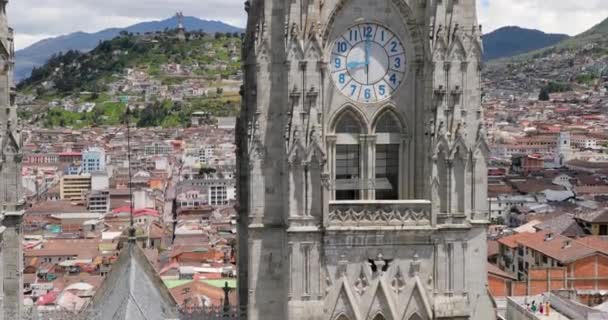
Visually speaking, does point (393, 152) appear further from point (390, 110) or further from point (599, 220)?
point (599, 220)

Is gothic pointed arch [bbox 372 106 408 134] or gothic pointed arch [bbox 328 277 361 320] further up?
gothic pointed arch [bbox 372 106 408 134]

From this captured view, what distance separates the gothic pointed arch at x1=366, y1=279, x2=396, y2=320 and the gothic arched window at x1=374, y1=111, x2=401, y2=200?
9.68 feet

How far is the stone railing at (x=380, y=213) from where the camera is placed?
2845cm

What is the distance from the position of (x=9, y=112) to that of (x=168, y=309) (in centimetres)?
828

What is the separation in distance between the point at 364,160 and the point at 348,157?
20.9 inches

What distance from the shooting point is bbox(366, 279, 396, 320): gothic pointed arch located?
94.1ft

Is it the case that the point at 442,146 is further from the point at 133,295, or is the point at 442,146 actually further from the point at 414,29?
the point at 133,295

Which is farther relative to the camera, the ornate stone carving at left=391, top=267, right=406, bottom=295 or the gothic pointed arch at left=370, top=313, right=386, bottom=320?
the ornate stone carving at left=391, top=267, right=406, bottom=295

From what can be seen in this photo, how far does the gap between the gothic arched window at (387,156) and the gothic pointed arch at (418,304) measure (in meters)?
2.91

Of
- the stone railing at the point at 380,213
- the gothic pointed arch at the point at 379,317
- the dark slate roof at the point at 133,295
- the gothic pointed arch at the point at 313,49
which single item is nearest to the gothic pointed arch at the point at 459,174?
the stone railing at the point at 380,213

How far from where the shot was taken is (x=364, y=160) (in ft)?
96.3

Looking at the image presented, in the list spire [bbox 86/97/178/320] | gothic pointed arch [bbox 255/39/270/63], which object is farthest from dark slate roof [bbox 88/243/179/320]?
gothic pointed arch [bbox 255/39/270/63]

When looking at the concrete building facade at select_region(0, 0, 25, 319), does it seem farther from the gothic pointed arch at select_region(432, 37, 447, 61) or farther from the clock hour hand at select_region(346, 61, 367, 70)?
the gothic pointed arch at select_region(432, 37, 447, 61)

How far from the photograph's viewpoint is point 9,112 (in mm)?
30125
